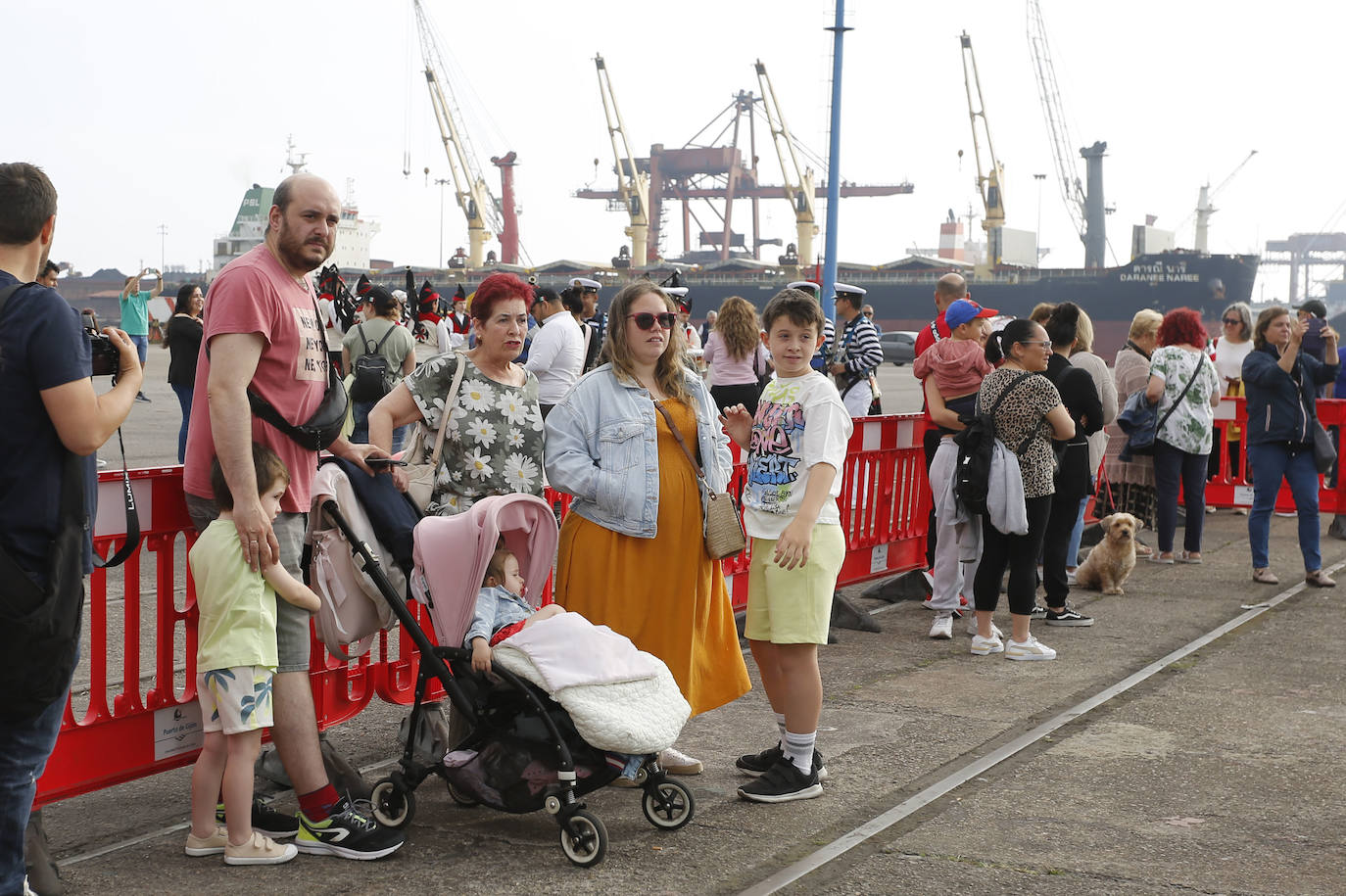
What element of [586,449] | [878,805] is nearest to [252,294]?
[586,449]

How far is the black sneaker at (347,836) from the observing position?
140 inches

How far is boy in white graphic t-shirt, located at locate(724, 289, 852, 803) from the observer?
4027 millimetres

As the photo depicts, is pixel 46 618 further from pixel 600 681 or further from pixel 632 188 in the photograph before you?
pixel 632 188

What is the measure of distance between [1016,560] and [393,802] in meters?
3.44

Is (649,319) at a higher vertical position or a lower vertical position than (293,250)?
lower

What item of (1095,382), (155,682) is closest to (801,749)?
(155,682)

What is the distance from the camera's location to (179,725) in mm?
3867

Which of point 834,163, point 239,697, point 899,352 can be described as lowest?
point 239,697

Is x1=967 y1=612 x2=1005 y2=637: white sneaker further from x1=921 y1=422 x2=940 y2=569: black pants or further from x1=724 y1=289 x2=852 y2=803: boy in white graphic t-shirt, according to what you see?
x1=724 y1=289 x2=852 y2=803: boy in white graphic t-shirt

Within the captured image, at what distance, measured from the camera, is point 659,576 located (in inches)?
160

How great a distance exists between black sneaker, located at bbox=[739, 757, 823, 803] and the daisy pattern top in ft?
3.76

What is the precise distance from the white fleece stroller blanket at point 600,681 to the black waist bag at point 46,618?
3.60 ft

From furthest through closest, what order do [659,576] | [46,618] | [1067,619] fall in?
[1067,619]
[659,576]
[46,618]

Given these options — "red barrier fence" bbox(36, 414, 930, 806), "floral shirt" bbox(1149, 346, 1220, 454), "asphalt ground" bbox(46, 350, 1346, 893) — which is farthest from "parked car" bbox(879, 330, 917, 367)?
"red barrier fence" bbox(36, 414, 930, 806)
